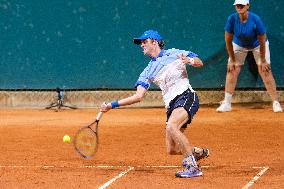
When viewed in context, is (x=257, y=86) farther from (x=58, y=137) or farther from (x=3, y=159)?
(x=3, y=159)

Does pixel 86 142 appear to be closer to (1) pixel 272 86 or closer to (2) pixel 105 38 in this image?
(1) pixel 272 86

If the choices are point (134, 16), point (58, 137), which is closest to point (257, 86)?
point (134, 16)

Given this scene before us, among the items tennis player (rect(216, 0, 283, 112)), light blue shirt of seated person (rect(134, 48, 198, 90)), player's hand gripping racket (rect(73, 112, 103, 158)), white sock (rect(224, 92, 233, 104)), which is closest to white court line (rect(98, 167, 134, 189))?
player's hand gripping racket (rect(73, 112, 103, 158))

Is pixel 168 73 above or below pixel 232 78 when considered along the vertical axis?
above

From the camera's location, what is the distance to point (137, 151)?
9422 mm

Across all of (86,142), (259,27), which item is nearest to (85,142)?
(86,142)

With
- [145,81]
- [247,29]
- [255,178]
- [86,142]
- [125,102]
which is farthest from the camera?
[247,29]

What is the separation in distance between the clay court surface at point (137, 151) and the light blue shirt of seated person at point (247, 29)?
1.26 m

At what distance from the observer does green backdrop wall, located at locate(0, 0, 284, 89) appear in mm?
14578

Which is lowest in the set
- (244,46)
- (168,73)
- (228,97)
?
(228,97)

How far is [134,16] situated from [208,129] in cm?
417

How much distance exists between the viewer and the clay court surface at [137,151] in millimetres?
7324

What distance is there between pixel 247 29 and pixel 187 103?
5377mm

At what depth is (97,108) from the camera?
584 inches
